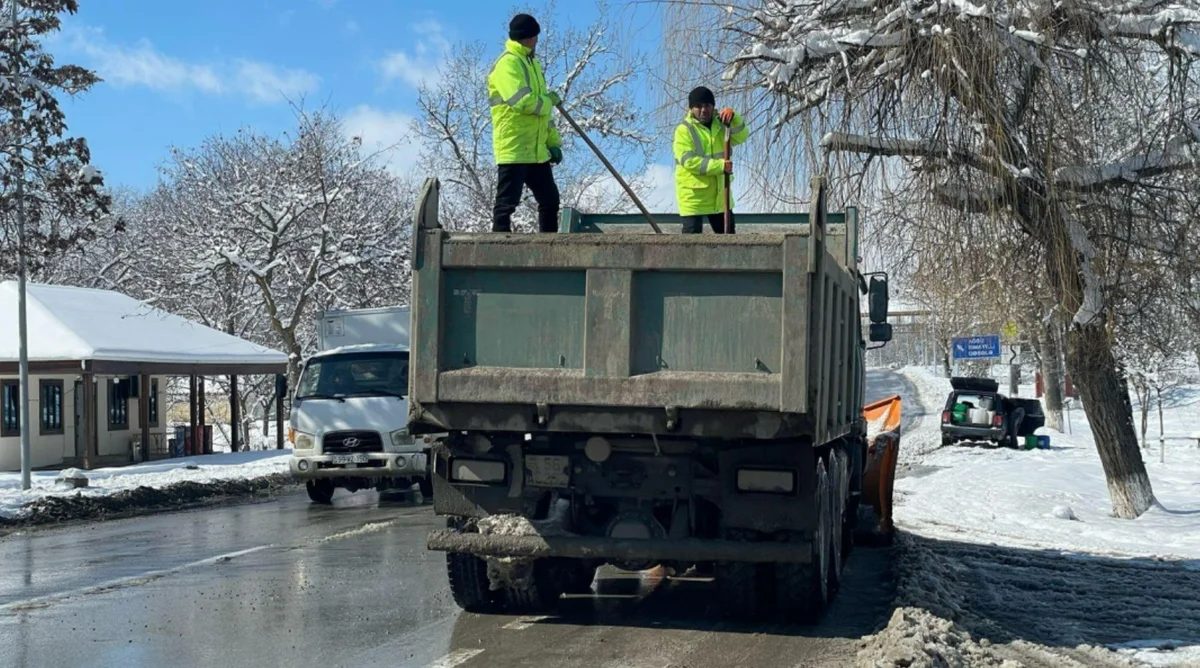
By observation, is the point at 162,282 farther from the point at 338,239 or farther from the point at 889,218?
the point at 889,218

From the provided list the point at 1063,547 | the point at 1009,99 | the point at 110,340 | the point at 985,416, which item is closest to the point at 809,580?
the point at 1063,547

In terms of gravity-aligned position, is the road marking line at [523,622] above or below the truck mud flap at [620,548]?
below

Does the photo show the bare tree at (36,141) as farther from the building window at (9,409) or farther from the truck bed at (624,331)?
the truck bed at (624,331)

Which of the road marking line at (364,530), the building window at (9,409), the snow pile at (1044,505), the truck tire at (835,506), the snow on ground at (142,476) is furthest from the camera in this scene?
the building window at (9,409)

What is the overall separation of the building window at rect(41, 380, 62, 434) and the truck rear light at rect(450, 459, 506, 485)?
83.2ft

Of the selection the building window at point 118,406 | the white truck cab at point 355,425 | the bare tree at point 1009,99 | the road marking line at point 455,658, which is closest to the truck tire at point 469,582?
the road marking line at point 455,658

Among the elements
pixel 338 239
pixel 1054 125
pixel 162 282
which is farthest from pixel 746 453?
pixel 162 282

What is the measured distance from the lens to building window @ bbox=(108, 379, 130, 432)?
3234 cm

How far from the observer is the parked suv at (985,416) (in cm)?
3403

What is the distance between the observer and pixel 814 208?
271 inches

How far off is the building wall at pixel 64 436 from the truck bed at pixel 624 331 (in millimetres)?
24506

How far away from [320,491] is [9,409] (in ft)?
45.4

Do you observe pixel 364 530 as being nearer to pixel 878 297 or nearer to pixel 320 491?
pixel 320 491

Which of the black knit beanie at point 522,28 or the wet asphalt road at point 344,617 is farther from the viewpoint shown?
the black knit beanie at point 522,28
